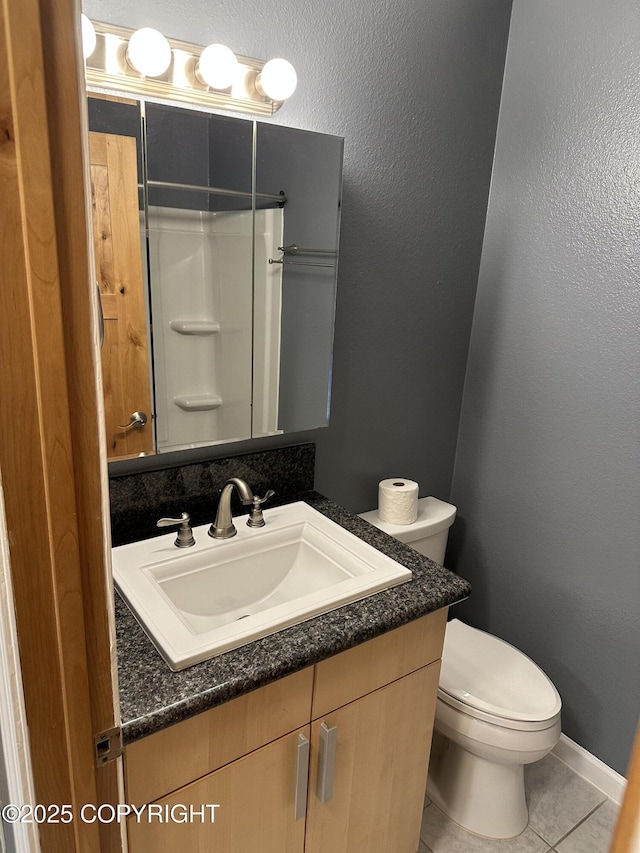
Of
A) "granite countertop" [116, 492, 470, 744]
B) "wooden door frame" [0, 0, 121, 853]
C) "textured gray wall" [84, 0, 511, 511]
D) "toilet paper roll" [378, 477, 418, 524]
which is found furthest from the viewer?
"toilet paper roll" [378, 477, 418, 524]

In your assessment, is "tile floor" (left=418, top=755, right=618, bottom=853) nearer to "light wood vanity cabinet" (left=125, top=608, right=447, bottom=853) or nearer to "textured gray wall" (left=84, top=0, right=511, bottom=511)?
"light wood vanity cabinet" (left=125, top=608, right=447, bottom=853)

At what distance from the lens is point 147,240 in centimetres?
127

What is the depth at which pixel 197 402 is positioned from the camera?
1.43 metres

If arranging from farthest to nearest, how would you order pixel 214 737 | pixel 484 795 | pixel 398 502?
pixel 398 502 < pixel 484 795 < pixel 214 737

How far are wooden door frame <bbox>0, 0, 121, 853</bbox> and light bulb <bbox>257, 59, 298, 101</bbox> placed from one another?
0.94 meters

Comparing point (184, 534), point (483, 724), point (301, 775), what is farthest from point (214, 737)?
point (483, 724)

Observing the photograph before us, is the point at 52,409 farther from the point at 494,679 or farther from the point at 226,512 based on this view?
the point at 494,679

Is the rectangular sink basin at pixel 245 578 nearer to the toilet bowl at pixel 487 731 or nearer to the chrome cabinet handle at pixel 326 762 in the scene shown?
the chrome cabinet handle at pixel 326 762

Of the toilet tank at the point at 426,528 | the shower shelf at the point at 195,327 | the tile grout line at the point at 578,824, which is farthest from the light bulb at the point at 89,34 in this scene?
the tile grout line at the point at 578,824

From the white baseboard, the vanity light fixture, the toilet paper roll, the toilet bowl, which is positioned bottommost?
the white baseboard

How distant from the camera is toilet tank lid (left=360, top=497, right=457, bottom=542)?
68.9 inches

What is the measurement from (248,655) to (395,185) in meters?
1.31

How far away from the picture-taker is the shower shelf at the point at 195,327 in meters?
1.36

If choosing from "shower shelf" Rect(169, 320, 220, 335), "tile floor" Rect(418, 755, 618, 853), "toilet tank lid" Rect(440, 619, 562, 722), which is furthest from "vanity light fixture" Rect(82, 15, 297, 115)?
"tile floor" Rect(418, 755, 618, 853)
